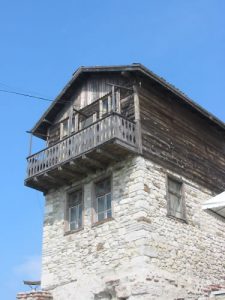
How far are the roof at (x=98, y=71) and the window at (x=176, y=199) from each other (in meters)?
3.45

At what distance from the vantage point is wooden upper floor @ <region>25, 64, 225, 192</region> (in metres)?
16.6

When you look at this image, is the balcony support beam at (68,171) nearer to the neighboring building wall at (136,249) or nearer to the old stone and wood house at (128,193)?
the old stone and wood house at (128,193)

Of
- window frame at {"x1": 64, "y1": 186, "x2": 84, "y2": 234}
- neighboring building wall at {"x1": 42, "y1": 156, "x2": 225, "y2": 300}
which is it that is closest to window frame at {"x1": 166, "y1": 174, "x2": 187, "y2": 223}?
neighboring building wall at {"x1": 42, "y1": 156, "x2": 225, "y2": 300}

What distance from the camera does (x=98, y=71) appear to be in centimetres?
1898

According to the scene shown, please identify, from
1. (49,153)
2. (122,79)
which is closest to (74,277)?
(49,153)

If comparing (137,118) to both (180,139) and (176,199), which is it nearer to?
(180,139)

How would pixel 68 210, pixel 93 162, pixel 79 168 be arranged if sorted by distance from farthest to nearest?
pixel 68 210, pixel 79 168, pixel 93 162

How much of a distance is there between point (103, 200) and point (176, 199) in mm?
2701

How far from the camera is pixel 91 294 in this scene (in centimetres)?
1590

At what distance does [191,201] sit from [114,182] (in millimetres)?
3278

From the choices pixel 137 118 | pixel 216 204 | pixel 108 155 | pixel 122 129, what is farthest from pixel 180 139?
pixel 216 204

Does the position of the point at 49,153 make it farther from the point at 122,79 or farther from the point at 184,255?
the point at 184,255

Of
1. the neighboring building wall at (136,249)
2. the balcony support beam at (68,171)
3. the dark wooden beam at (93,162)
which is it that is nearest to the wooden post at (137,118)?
the neighboring building wall at (136,249)

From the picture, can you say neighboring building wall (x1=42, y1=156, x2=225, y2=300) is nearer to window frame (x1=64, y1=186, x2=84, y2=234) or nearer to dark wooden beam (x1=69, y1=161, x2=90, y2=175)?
window frame (x1=64, y1=186, x2=84, y2=234)
